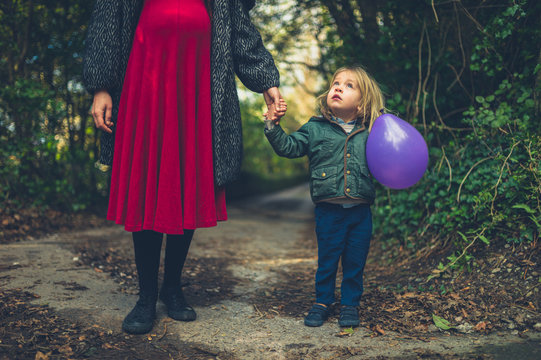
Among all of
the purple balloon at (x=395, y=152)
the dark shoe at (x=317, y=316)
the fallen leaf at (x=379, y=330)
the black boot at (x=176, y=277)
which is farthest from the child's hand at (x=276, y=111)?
the fallen leaf at (x=379, y=330)

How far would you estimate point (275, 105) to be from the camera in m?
2.19

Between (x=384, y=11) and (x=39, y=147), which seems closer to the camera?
(x=384, y=11)

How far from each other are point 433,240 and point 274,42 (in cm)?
426

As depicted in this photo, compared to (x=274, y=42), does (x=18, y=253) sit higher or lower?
lower

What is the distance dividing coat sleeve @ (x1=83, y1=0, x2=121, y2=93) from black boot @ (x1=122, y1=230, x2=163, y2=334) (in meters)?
0.72

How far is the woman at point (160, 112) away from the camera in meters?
2.03

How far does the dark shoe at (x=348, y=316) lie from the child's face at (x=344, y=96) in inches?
39.6

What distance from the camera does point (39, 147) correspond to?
4.20 meters

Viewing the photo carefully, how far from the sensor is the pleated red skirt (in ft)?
6.68

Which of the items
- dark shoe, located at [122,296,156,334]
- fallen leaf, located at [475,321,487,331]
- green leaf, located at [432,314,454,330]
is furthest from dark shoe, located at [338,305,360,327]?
dark shoe, located at [122,296,156,334]

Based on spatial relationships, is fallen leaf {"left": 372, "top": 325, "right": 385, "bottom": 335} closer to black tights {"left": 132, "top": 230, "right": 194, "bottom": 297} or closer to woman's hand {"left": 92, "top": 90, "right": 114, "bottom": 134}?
black tights {"left": 132, "top": 230, "right": 194, "bottom": 297}

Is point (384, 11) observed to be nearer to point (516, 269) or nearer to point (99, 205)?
point (516, 269)

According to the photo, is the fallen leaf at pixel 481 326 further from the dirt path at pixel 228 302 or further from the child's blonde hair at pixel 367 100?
the child's blonde hair at pixel 367 100

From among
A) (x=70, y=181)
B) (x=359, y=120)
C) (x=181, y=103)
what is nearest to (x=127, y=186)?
(x=181, y=103)
